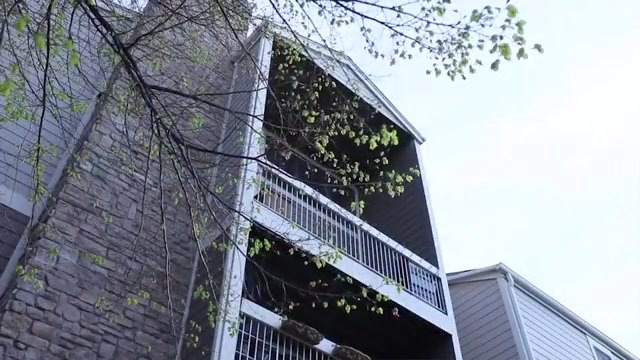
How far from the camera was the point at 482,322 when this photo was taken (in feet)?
38.3

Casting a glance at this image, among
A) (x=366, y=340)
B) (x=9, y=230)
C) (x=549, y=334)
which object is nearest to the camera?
(x=9, y=230)

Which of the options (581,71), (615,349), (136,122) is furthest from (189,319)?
(615,349)

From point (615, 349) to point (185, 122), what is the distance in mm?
11003

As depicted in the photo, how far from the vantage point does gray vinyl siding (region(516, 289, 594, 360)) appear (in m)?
11.3

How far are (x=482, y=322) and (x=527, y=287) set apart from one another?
4.03 feet

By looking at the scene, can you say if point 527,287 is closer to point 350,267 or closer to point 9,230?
point 350,267

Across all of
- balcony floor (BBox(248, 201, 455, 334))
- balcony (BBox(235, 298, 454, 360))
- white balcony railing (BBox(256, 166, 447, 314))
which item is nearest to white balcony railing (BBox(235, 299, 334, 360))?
balcony (BBox(235, 298, 454, 360))

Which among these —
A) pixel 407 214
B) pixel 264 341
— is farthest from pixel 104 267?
pixel 407 214

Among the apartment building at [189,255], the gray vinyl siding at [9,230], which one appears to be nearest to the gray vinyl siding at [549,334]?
the apartment building at [189,255]

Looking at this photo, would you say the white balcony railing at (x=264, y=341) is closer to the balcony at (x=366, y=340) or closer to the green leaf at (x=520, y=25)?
the balcony at (x=366, y=340)

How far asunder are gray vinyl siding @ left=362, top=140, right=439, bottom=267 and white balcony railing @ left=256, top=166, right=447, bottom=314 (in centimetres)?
51

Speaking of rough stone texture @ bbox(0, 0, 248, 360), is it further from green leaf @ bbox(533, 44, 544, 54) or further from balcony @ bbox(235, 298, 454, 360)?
green leaf @ bbox(533, 44, 544, 54)

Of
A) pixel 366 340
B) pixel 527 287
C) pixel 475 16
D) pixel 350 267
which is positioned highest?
pixel 527 287

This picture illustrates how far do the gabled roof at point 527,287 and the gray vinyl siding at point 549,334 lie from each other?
0.36 ft
